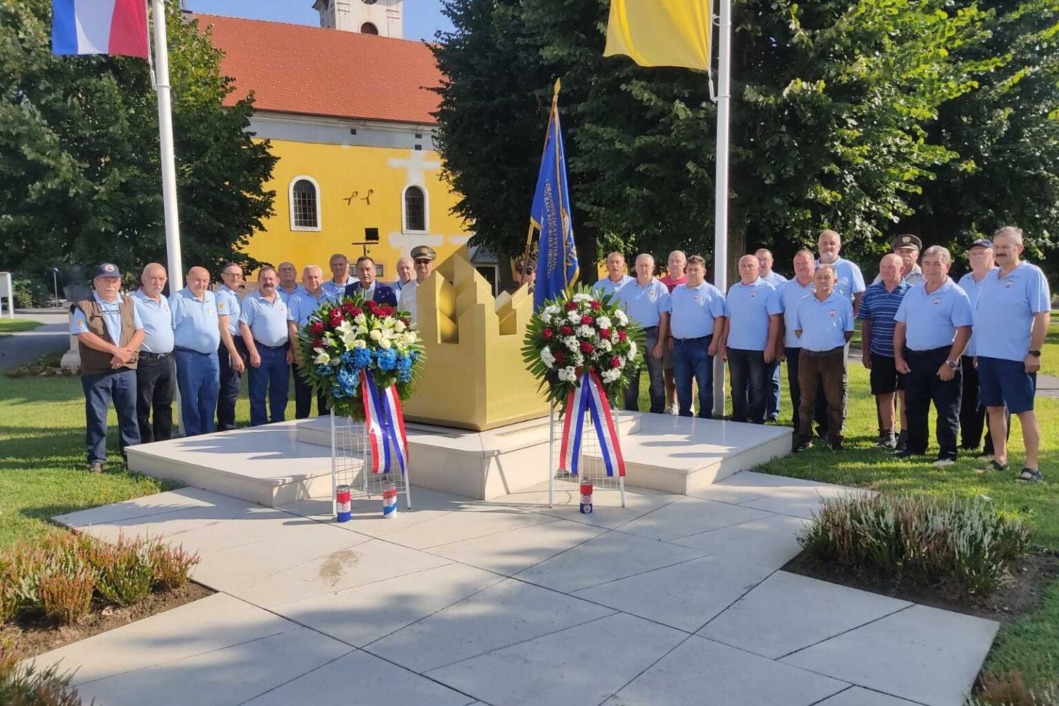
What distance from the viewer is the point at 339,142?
3675 centimetres

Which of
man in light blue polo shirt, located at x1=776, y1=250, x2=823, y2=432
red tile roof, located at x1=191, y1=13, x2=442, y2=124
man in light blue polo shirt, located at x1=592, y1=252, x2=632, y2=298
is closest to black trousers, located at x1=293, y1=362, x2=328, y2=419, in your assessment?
man in light blue polo shirt, located at x1=592, y1=252, x2=632, y2=298

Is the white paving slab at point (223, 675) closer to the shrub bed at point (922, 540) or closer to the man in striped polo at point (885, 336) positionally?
the shrub bed at point (922, 540)

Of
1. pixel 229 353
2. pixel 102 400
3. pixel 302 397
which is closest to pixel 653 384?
pixel 302 397

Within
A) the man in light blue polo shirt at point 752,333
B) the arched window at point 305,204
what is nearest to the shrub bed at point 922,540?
the man in light blue polo shirt at point 752,333

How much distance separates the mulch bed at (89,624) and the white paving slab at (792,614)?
2.92 meters

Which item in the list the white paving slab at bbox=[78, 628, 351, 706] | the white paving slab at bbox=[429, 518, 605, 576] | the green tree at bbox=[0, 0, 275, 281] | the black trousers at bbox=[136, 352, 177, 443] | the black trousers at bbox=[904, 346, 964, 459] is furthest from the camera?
the green tree at bbox=[0, 0, 275, 281]

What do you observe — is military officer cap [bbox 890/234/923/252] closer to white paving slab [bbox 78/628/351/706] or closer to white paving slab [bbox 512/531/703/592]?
white paving slab [bbox 512/531/703/592]

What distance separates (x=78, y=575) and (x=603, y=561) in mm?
2971

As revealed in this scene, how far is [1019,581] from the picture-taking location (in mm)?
4477

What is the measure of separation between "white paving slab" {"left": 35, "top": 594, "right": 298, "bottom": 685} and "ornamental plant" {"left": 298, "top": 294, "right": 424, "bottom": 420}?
1777mm

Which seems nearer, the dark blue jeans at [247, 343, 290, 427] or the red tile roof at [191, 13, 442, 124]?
the dark blue jeans at [247, 343, 290, 427]

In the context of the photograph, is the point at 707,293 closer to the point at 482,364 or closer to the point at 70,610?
the point at 482,364

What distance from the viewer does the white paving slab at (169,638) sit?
3.73 meters

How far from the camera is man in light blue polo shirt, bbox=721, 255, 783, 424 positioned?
8289mm
